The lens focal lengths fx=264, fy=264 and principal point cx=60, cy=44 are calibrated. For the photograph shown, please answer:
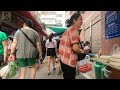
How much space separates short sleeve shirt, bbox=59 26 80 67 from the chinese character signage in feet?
2.86

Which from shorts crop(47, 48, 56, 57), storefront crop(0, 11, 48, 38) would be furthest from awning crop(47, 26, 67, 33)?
shorts crop(47, 48, 56, 57)

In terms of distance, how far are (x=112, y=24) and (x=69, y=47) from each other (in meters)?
1.18

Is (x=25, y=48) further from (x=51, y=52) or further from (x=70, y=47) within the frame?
(x=51, y=52)

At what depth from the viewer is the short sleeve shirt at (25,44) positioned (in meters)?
3.82

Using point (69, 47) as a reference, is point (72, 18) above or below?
above

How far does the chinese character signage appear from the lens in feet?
13.2

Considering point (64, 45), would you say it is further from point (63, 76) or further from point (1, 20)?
point (1, 20)

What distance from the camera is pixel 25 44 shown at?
3.83m

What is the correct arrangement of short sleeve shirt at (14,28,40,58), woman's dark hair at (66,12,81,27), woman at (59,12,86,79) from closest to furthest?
1. woman at (59,12,86,79)
2. woman's dark hair at (66,12,81,27)
3. short sleeve shirt at (14,28,40,58)

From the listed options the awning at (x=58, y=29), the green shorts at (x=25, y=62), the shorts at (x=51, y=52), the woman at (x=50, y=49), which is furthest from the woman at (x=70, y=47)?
the shorts at (x=51, y=52)

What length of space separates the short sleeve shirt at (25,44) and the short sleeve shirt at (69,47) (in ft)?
1.95

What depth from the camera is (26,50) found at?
3.84 meters

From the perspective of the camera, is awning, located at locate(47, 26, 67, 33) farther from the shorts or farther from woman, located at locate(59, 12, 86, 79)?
the shorts

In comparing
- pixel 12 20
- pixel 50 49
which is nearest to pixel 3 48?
pixel 12 20
